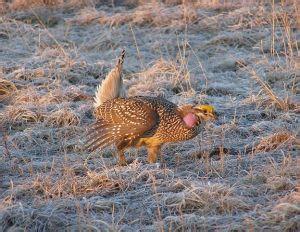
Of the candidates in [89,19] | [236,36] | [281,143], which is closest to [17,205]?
[281,143]

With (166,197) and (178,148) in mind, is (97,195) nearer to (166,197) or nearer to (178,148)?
(166,197)

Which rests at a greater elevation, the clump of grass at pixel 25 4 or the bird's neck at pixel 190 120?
the bird's neck at pixel 190 120

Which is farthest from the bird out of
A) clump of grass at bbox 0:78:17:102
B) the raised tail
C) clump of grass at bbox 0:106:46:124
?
clump of grass at bbox 0:78:17:102

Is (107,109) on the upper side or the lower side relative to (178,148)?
upper

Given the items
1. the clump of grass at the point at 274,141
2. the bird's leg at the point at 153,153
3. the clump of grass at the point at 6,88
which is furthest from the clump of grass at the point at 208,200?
the clump of grass at the point at 6,88

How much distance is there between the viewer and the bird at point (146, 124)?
216 inches

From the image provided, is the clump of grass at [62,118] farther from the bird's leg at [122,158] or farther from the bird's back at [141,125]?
the bird's leg at [122,158]

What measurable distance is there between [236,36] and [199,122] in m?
4.47

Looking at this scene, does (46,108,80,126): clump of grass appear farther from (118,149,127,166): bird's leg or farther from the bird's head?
the bird's head

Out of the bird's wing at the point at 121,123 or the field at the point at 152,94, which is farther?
the bird's wing at the point at 121,123

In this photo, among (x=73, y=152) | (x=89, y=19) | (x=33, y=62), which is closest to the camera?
(x=73, y=152)

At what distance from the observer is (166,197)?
15.2 feet

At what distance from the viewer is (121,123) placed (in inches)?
219

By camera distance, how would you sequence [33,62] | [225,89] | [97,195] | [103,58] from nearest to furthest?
[97,195], [225,89], [33,62], [103,58]
